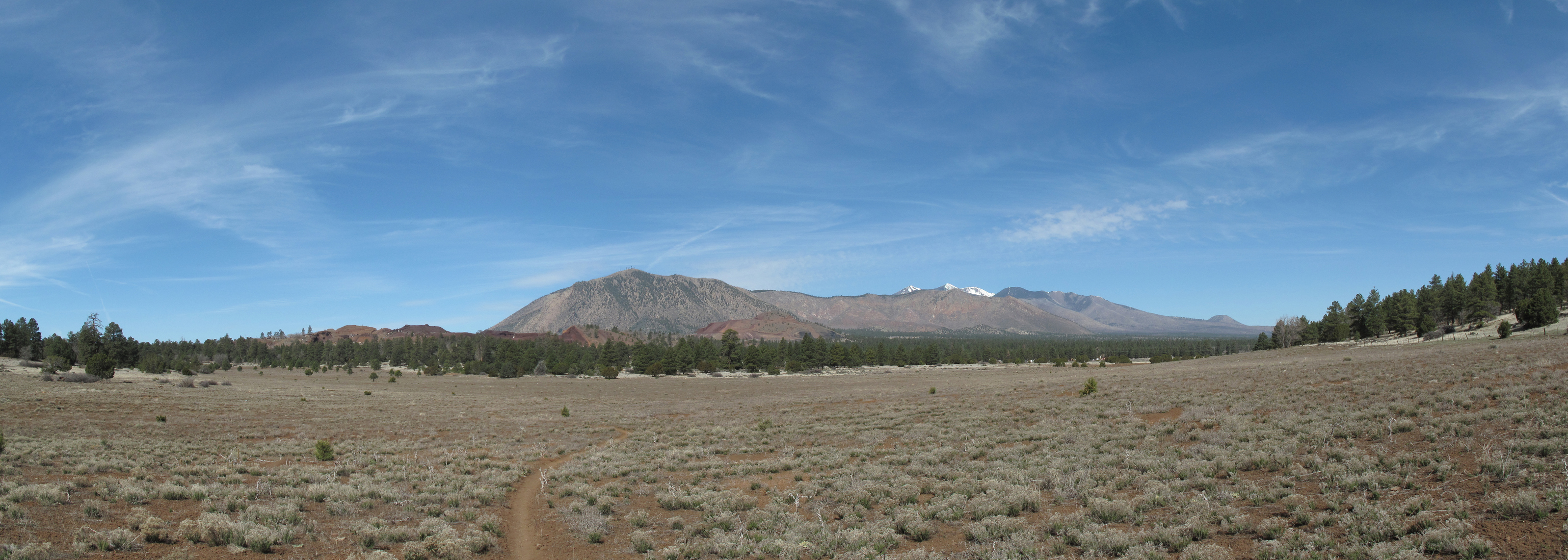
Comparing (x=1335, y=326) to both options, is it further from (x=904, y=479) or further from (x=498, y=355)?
(x=498, y=355)

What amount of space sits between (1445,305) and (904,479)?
128 meters

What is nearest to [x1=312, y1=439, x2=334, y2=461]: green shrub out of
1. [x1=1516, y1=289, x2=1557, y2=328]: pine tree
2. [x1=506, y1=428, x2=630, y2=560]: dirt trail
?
[x1=506, y1=428, x2=630, y2=560]: dirt trail

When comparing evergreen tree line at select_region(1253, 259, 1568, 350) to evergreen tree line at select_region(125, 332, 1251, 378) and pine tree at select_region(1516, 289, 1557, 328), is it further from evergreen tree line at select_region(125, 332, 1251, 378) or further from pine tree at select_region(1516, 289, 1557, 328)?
evergreen tree line at select_region(125, 332, 1251, 378)

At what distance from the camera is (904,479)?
15.4 metres

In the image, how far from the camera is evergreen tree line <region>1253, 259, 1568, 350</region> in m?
87.9

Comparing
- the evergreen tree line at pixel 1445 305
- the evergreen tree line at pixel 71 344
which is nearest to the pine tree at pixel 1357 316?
the evergreen tree line at pixel 1445 305

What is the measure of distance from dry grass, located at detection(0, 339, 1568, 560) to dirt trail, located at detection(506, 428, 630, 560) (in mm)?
290

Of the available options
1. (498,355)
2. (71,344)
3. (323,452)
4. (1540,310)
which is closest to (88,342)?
(71,344)

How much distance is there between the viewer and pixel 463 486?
16.7 m

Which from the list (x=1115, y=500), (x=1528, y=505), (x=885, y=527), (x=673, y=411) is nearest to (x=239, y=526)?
(x=885, y=527)

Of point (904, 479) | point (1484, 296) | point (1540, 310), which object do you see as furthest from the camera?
point (1484, 296)

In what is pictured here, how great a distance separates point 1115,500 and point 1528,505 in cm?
510

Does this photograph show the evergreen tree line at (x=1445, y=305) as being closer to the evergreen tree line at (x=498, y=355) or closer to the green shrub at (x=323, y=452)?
the evergreen tree line at (x=498, y=355)

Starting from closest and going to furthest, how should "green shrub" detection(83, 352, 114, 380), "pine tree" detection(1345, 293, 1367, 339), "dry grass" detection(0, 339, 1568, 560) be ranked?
1. "dry grass" detection(0, 339, 1568, 560)
2. "green shrub" detection(83, 352, 114, 380)
3. "pine tree" detection(1345, 293, 1367, 339)
